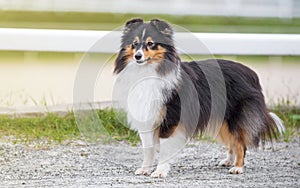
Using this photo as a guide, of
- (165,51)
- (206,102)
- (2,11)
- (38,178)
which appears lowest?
(38,178)

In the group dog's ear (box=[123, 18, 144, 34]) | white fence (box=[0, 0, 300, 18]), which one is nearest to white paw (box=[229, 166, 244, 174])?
dog's ear (box=[123, 18, 144, 34])

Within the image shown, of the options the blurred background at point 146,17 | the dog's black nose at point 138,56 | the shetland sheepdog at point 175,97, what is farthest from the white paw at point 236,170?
the blurred background at point 146,17

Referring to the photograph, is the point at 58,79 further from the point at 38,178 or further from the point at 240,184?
the point at 240,184

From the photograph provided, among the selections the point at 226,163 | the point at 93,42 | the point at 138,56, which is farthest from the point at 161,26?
the point at 93,42

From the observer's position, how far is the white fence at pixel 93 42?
6.20 metres

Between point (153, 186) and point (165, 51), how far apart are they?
91 centimetres

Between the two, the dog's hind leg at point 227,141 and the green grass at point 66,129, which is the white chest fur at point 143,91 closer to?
the dog's hind leg at point 227,141

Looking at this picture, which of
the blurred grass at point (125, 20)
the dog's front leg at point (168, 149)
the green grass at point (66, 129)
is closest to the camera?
the dog's front leg at point (168, 149)

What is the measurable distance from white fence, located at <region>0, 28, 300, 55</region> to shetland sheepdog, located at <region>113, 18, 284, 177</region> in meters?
1.26

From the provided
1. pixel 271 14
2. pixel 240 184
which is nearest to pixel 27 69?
pixel 240 184

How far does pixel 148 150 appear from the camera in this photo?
189 inches

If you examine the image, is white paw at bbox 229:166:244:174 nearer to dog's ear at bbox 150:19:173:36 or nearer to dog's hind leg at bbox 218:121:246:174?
dog's hind leg at bbox 218:121:246:174

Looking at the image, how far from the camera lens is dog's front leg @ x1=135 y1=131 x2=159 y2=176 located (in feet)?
15.5

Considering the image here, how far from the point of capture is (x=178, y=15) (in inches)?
585
